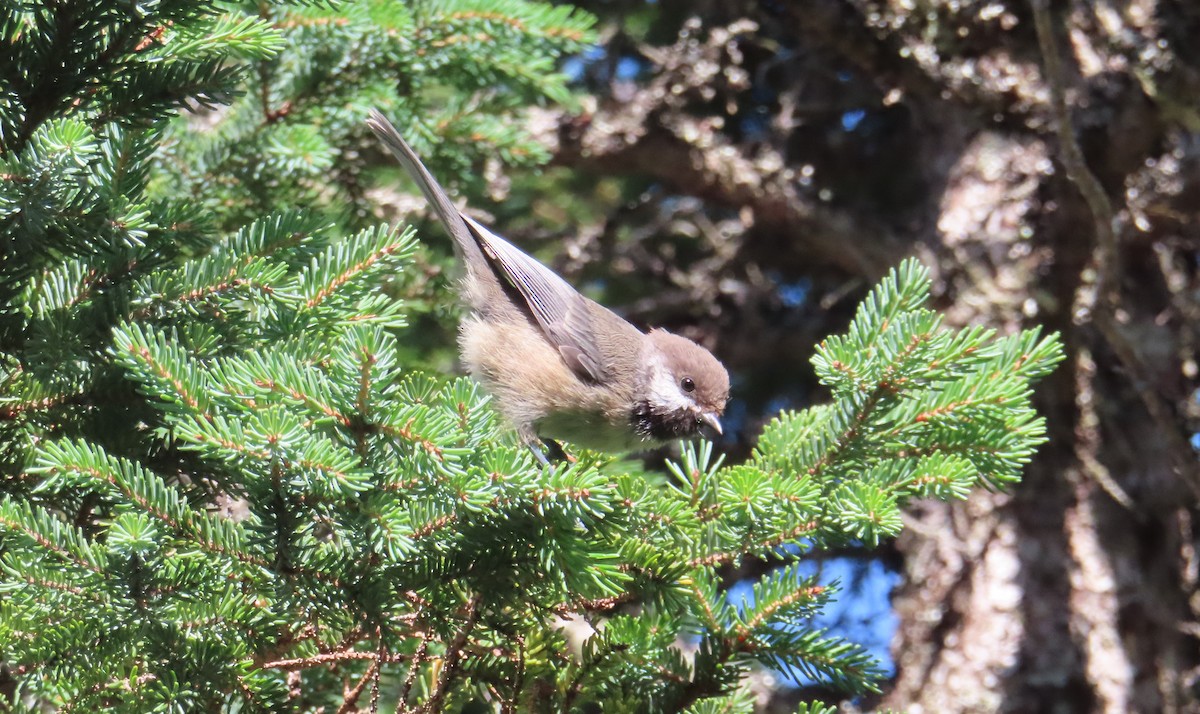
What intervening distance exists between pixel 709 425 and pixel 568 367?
1.83ft

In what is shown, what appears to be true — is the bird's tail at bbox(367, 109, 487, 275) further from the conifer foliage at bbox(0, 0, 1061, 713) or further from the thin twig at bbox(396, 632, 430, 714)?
the thin twig at bbox(396, 632, 430, 714)

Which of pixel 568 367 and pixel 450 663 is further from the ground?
pixel 450 663

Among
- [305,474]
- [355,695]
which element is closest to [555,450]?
[355,695]

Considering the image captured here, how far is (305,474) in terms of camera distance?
181 cm

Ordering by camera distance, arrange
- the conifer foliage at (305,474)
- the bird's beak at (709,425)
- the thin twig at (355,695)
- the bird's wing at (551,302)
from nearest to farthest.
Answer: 1. the conifer foliage at (305,474)
2. the thin twig at (355,695)
3. the bird's beak at (709,425)
4. the bird's wing at (551,302)

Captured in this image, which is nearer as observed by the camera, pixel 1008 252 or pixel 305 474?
pixel 305 474

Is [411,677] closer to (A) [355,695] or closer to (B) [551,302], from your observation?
(A) [355,695]

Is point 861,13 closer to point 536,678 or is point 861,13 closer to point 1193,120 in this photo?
point 1193,120

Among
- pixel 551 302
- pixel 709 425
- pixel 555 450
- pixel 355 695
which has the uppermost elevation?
pixel 355 695

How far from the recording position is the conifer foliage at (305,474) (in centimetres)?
190

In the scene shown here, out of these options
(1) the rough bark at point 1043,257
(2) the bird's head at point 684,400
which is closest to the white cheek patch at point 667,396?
(2) the bird's head at point 684,400

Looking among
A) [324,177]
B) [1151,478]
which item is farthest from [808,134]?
[324,177]

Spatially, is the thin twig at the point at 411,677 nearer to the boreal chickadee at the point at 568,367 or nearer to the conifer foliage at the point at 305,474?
the conifer foliage at the point at 305,474

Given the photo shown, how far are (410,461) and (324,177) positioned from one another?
210 centimetres
